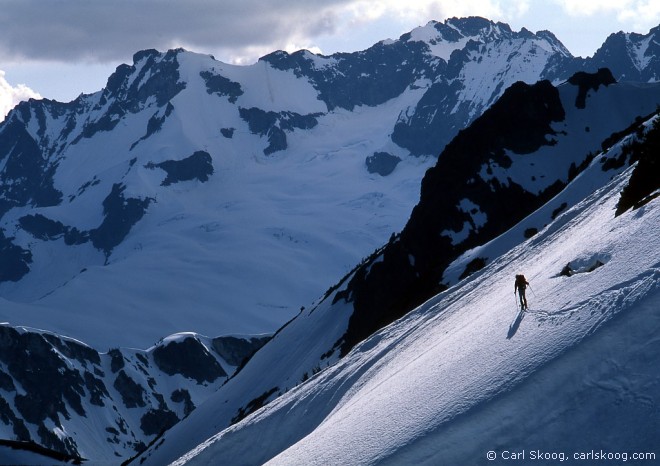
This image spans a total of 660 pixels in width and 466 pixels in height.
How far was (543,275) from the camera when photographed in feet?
133

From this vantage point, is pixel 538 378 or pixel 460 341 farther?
pixel 460 341

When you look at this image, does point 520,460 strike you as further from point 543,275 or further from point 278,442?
point 278,442

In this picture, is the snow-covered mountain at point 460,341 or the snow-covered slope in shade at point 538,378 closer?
the snow-covered slope in shade at point 538,378

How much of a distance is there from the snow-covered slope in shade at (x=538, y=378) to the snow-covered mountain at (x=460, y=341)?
0.07 m

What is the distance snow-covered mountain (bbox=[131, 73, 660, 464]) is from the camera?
29.0m

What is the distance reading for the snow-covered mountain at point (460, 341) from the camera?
29000mm

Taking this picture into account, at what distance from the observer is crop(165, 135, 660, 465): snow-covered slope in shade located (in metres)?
25.8

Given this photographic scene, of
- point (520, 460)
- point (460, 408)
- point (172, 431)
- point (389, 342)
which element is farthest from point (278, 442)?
point (172, 431)

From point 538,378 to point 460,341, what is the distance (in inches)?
393

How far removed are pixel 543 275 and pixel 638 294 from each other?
1141 cm

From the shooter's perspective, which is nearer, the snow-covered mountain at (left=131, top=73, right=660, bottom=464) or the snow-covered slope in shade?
the snow-covered slope in shade

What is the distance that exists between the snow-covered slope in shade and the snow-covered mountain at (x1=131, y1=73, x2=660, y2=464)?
0.24 ft

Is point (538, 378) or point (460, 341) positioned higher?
point (460, 341)

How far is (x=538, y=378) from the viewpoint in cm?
2811
